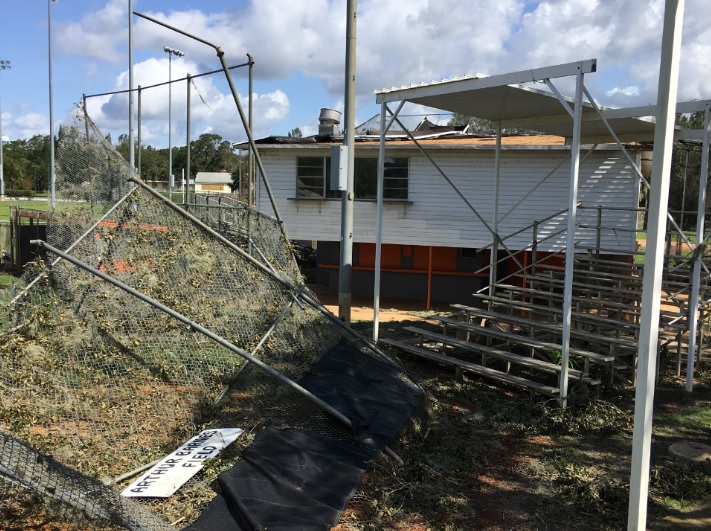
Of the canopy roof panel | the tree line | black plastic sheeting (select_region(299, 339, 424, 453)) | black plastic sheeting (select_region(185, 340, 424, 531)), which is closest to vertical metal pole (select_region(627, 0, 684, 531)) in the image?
black plastic sheeting (select_region(185, 340, 424, 531))

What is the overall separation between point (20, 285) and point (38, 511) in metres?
3.39

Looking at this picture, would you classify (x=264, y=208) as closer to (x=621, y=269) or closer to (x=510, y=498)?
(x=621, y=269)

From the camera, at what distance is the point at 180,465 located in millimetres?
5012

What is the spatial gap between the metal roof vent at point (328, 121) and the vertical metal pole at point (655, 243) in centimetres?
1663

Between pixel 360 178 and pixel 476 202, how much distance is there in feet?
10.3

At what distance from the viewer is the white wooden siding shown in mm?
15164

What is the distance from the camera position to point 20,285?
22.2 feet

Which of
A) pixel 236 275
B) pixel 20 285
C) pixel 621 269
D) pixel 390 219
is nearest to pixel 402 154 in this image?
pixel 390 219

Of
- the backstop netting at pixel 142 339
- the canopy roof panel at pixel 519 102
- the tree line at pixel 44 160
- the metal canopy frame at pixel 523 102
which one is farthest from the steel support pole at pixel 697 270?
the tree line at pixel 44 160

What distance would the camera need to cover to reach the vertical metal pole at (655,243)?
3732 mm

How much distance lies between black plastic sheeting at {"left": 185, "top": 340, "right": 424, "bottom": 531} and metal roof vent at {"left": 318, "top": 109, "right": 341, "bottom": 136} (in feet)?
47.3

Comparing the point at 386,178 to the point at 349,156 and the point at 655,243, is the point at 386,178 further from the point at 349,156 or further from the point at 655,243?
the point at 655,243

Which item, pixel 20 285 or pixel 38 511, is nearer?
pixel 38 511

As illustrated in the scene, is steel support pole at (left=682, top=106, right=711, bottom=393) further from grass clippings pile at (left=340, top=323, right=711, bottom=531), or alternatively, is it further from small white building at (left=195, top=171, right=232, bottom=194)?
small white building at (left=195, top=171, right=232, bottom=194)
